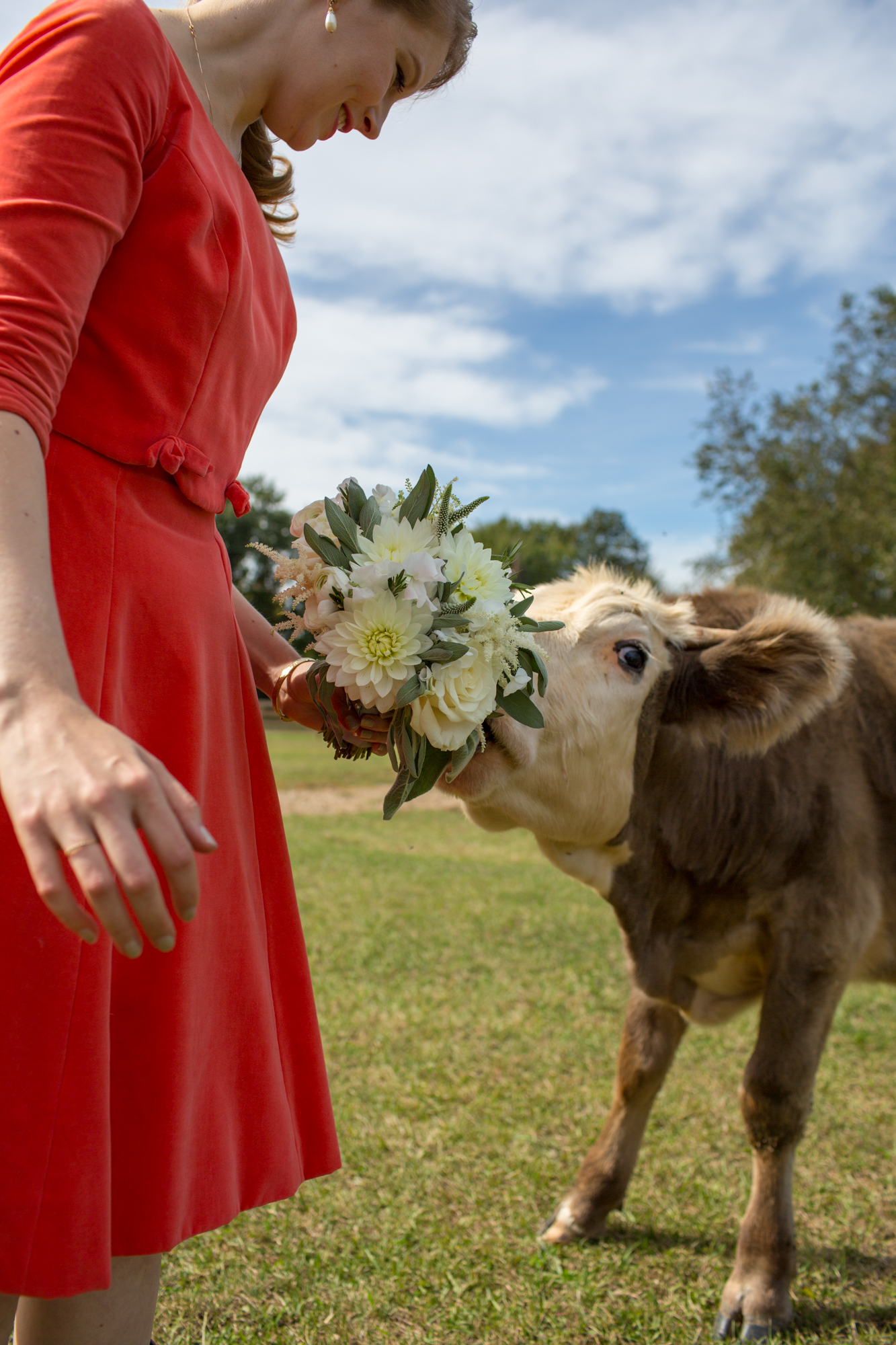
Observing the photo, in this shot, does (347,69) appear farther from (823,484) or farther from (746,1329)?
(823,484)

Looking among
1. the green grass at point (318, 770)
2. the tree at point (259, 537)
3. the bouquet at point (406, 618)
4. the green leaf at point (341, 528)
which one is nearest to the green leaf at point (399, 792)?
the bouquet at point (406, 618)

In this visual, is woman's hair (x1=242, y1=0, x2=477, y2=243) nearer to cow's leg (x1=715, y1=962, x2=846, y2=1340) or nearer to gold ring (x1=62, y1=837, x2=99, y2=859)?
gold ring (x1=62, y1=837, x2=99, y2=859)

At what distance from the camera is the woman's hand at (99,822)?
691mm

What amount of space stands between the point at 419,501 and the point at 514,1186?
2.57 m

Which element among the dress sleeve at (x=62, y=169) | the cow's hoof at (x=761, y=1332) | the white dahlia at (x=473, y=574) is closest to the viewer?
the dress sleeve at (x=62, y=169)

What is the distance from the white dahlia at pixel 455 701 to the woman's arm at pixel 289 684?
8cm

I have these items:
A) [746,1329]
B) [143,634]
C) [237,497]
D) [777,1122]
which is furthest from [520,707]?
[746,1329]

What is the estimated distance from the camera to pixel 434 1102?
151 inches

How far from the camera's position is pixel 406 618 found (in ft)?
5.06

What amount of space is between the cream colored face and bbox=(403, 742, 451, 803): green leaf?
0.45 metres

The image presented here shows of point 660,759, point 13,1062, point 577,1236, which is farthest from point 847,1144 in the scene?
point 13,1062

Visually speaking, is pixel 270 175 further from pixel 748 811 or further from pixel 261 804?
pixel 748 811

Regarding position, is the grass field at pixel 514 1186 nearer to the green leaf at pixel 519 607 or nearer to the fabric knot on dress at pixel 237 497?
the green leaf at pixel 519 607

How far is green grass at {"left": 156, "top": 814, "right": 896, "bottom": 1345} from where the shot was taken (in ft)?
8.45
